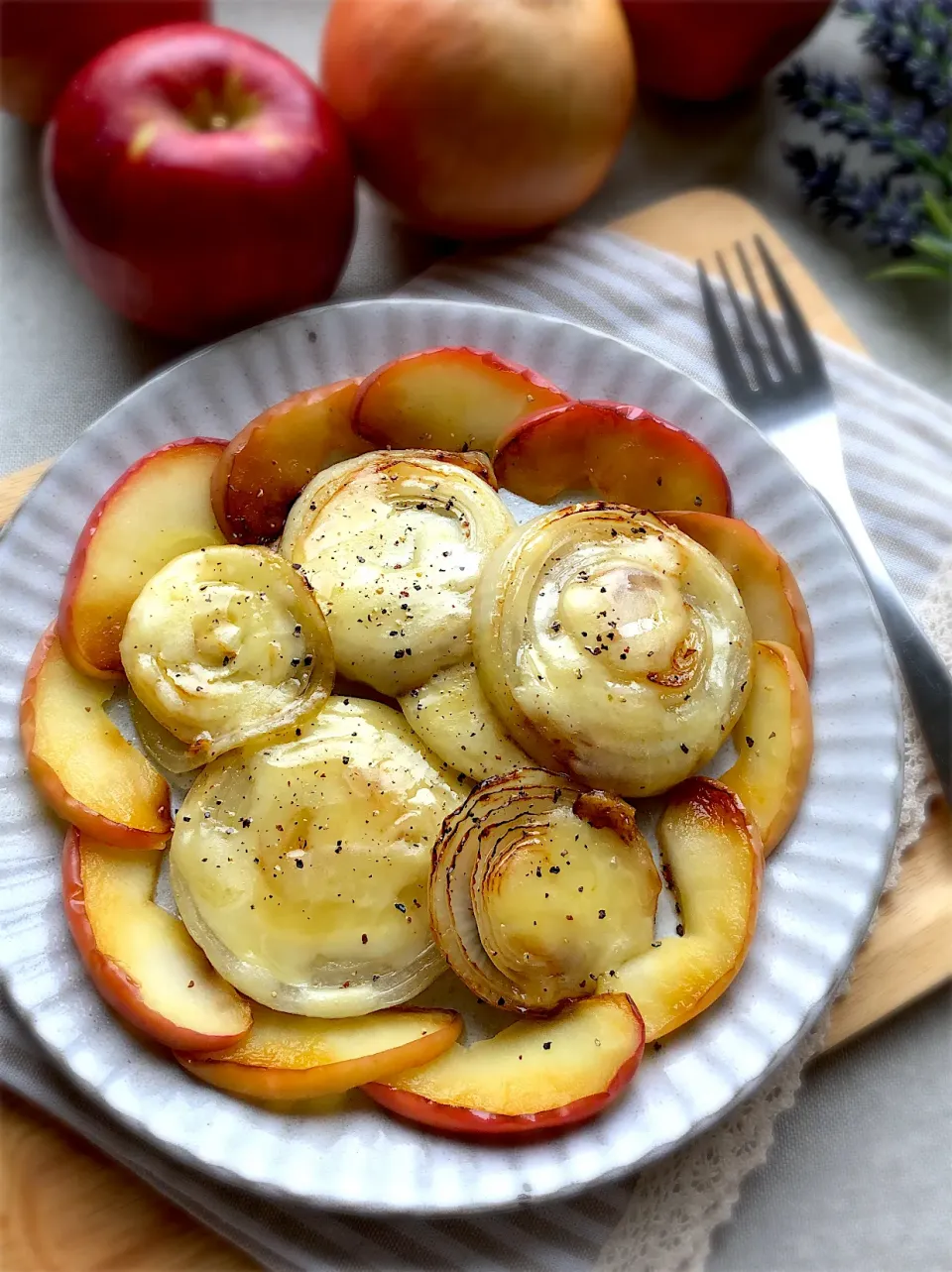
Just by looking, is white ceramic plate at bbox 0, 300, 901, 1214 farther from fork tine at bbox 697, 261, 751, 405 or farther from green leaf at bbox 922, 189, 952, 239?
green leaf at bbox 922, 189, 952, 239

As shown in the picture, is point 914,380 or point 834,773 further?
point 914,380

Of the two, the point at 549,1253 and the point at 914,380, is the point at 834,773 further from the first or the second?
the point at 914,380

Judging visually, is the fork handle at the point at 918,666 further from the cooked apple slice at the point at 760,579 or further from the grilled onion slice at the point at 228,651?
the grilled onion slice at the point at 228,651

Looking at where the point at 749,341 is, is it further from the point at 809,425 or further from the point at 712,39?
the point at 712,39

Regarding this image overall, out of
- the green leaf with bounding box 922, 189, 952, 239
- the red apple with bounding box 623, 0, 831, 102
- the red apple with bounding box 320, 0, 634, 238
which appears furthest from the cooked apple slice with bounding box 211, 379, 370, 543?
the green leaf with bounding box 922, 189, 952, 239

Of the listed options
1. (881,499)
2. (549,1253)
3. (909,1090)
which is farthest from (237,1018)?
(881,499)

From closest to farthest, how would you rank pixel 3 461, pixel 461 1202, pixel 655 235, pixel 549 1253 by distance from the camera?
pixel 461 1202, pixel 549 1253, pixel 3 461, pixel 655 235

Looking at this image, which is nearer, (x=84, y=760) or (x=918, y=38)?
(x=84, y=760)

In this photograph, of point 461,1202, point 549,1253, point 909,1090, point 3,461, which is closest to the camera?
point 461,1202

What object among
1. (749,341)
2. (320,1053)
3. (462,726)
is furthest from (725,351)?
(320,1053)
